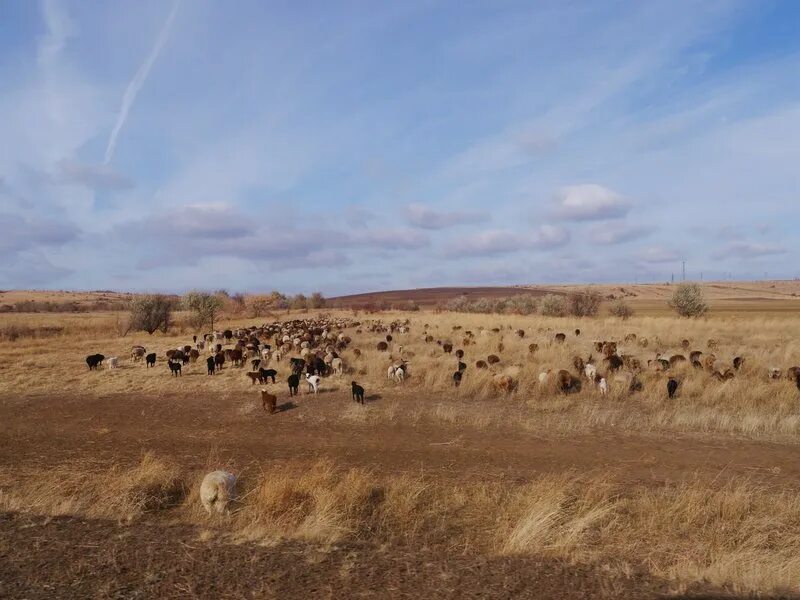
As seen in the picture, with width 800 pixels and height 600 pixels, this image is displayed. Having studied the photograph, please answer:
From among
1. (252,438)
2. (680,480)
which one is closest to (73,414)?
(252,438)

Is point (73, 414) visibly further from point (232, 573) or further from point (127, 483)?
point (232, 573)

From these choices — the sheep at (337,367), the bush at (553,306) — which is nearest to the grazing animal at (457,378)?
the sheep at (337,367)

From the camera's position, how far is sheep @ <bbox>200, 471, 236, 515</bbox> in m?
6.92

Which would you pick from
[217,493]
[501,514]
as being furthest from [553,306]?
[217,493]

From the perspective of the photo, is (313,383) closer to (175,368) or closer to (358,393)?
(358,393)

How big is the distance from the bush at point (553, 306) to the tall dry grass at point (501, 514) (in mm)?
44651

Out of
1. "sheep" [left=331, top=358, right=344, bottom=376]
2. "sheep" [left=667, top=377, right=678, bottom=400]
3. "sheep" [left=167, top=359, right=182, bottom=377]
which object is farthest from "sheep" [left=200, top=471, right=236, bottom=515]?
"sheep" [left=167, top=359, right=182, bottom=377]

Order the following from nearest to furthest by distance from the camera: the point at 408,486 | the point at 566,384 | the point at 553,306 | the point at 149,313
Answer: the point at 408,486
the point at 566,384
the point at 149,313
the point at 553,306

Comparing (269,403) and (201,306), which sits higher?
(201,306)

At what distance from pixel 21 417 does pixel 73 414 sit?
1.23m

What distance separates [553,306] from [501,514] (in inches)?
A: 1908

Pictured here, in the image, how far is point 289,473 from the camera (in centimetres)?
851

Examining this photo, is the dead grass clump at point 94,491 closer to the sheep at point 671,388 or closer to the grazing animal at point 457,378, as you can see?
the grazing animal at point 457,378

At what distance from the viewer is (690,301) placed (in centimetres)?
4659
